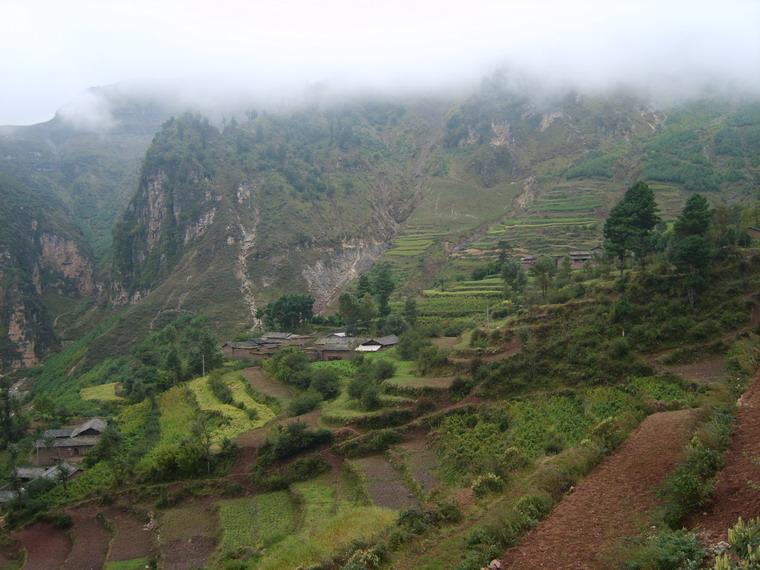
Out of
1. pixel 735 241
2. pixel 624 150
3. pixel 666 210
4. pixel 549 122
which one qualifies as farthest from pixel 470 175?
pixel 735 241

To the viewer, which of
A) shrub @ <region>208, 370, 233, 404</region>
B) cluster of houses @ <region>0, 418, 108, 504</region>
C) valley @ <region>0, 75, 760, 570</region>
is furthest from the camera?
shrub @ <region>208, 370, 233, 404</region>

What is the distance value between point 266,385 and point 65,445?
1521cm

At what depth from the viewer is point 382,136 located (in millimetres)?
165875

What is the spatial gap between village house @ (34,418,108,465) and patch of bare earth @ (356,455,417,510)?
23254 millimetres

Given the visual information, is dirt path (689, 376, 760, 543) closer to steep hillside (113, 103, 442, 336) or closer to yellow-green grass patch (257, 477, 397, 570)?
yellow-green grass patch (257, 477, 397, 570)

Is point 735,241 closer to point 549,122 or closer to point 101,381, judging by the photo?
point 101,381

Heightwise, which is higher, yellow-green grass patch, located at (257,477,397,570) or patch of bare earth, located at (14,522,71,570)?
yellow-green grass patch, located at (257,477,397,570)

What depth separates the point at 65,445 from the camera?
44844 mm

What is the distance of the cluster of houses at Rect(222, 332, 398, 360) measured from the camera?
52.8 m

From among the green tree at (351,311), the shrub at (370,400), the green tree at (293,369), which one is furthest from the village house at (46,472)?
the green tree at (351,311)

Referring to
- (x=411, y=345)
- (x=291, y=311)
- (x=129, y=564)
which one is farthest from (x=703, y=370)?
(x=291, y=311)

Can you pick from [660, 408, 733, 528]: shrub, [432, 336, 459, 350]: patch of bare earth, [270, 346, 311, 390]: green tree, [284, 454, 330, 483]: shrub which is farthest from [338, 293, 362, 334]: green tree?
[660, 408, 733, 528]: shrub

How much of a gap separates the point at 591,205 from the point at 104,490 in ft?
239

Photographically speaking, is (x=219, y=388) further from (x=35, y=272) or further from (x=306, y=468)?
(x=35, y=272)
